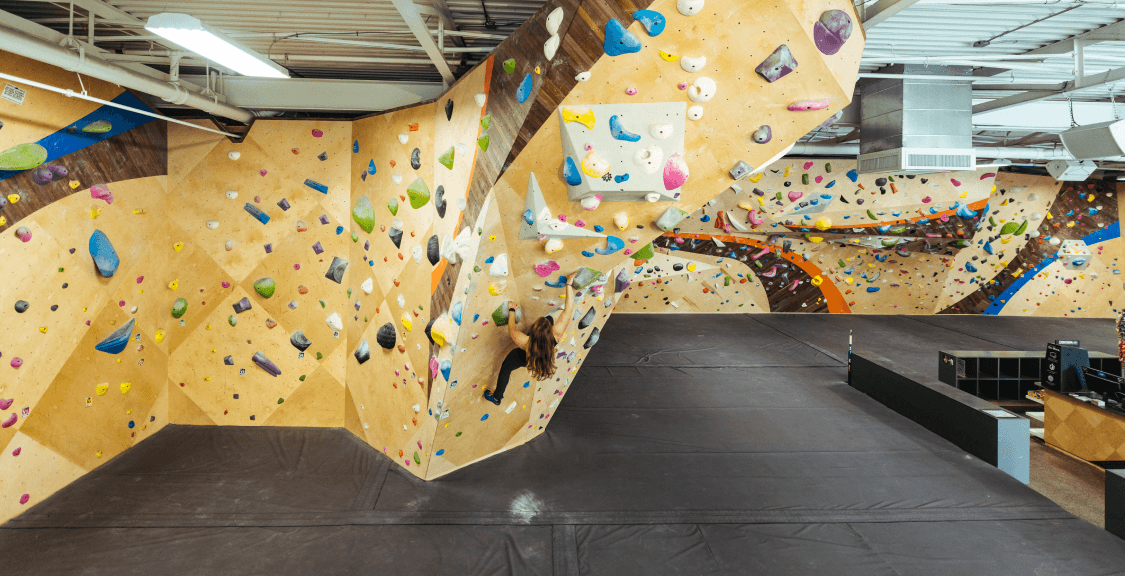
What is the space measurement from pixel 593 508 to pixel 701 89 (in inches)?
106

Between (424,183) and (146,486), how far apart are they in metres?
2.92

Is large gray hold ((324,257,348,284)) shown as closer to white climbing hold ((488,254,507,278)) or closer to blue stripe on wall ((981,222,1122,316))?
white climbing hold ((488,254,507,278))

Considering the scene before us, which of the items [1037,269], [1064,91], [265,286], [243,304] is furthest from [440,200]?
[1037,269]

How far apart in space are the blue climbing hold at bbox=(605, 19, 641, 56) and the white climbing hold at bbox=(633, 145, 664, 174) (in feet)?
1.55

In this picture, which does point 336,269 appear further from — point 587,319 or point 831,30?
point 831,30

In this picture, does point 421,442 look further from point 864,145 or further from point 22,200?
point 864,145

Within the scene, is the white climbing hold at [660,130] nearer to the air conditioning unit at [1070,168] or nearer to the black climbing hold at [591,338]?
the black climbing hold at [591,338]

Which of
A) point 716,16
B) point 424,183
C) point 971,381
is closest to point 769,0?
point 716,16

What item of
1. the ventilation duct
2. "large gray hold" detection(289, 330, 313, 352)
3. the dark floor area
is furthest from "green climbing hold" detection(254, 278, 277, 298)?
the ventilation duct

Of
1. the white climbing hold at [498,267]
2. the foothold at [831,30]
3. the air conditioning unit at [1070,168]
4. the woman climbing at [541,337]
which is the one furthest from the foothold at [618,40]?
the air conditioning unit at [1070,168]

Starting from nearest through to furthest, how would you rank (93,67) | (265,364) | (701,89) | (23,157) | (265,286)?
(701,89), (93,67), (23,157), (265,286), (265,364)

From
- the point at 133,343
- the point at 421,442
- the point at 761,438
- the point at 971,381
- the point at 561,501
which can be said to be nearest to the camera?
the point at 561,501

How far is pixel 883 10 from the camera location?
2.87 metres

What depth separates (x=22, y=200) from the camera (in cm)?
319
